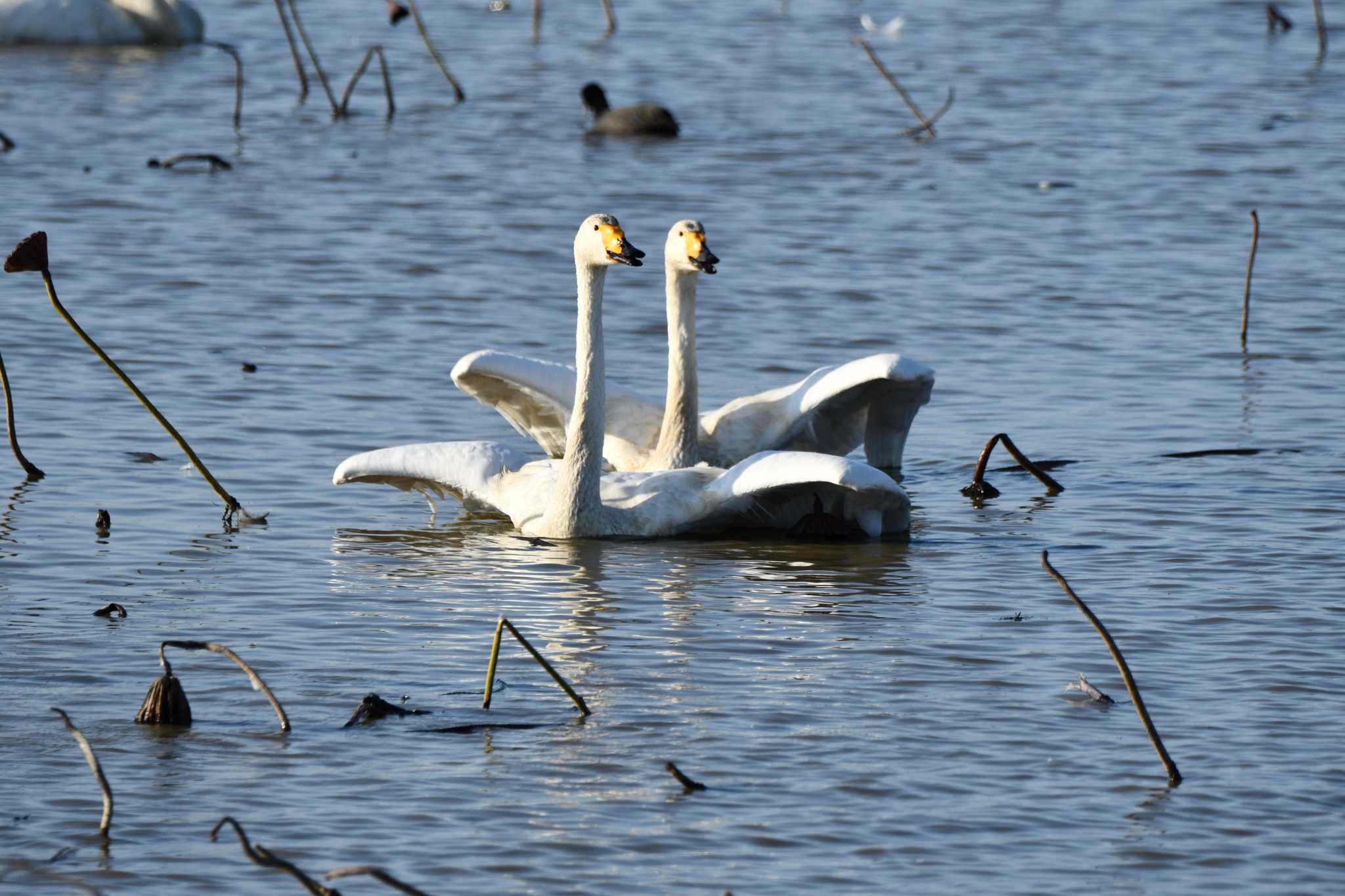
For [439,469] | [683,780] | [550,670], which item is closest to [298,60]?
[439,469]

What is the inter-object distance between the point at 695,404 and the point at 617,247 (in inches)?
45.7

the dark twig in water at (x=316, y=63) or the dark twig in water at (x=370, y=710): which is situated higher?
the dark twig in water at (x=316, y=63)

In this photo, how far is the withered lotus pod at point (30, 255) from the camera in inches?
305

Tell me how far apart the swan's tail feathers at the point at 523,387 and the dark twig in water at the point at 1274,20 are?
1739 cm

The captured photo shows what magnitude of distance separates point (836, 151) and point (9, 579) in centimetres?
1221

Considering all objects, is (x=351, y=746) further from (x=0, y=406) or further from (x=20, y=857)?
(x=0, y=406)

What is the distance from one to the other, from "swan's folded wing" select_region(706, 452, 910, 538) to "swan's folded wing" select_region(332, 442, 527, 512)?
969 mm

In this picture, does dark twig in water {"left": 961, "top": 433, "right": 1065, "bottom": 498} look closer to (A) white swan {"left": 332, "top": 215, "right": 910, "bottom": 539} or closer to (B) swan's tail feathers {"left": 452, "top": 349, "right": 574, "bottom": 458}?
(A) white swan {"left": 332, "top": 215, "right": 910, "bottom": 539}

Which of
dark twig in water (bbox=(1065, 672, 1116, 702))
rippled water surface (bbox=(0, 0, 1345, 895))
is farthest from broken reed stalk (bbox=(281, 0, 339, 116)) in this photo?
dark twig in water (bbox=(1065, 672, 1116, 702))

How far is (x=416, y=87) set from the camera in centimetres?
2319

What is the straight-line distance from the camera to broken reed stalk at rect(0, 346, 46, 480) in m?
9.76

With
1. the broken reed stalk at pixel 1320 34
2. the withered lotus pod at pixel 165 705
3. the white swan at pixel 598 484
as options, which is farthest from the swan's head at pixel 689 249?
the broken reed stalk at pixel 1320 34

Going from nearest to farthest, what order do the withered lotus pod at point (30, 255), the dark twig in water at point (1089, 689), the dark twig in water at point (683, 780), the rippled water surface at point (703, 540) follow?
the dark twig in water at point (683, 780) < the rippled water surface at point (703, 540) < the dark twig in water at point (1089, 689) < the withered lotus pod at point (30, 255)

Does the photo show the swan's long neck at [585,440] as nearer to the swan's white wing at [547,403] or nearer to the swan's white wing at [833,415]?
the swan's white wing at [547,403]
